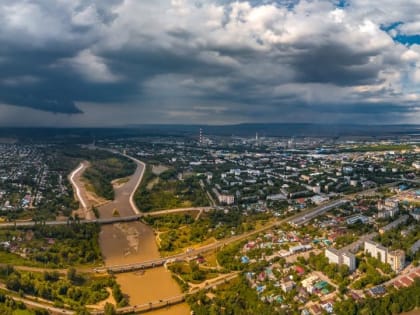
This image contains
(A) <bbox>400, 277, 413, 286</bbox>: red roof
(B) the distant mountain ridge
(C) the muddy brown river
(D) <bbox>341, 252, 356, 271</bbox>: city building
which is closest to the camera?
(A) <bbox>400, 277, 413, 286</bbox>: red roof

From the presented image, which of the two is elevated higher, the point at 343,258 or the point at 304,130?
the point at 304,130

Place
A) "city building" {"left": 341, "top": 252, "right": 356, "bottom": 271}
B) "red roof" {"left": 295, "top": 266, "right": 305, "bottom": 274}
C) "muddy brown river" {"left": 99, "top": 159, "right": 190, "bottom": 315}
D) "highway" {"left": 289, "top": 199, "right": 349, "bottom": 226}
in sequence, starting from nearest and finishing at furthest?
"muddy brown river" {"left": 99, "top": 159, "right": 190, "bottom": 315} → "city building" {"left": 341, "top": 252, "right": 356, "bottom": 271} → "red roof" {"left": 295, "top": 266, "right": 305, "bottom": 274} → "highway" {"left": 289, "top": 199, "right": 349, "bottom": 226}

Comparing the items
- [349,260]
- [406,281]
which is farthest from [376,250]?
[406,281]

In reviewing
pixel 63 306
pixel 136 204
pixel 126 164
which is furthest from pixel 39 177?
pixel 63 306

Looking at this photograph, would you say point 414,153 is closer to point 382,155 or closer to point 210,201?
point 382,155

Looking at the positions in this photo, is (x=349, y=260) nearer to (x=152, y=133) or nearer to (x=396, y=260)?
(x=396, y=260)

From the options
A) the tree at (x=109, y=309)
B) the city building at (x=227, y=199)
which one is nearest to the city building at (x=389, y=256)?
the tree at (x=109, y=309)

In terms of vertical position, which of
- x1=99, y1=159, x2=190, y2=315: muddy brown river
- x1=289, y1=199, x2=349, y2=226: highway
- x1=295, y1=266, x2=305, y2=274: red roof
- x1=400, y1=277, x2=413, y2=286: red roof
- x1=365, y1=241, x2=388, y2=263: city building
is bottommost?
x1=99, y1=159, x2=190, y2=315: muddy brown river

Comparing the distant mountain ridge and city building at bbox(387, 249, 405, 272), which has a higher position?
the distant mountain ridge

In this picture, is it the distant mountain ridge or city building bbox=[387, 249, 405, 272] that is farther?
the distant mountain ridge

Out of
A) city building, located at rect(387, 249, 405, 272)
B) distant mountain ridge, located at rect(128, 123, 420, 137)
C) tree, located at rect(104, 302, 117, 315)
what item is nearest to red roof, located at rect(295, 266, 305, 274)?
city building, located at rect(387, 249, 405, 272)

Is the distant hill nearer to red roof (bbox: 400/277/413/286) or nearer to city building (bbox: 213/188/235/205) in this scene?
city building (bbox: 213/188/235/205)
